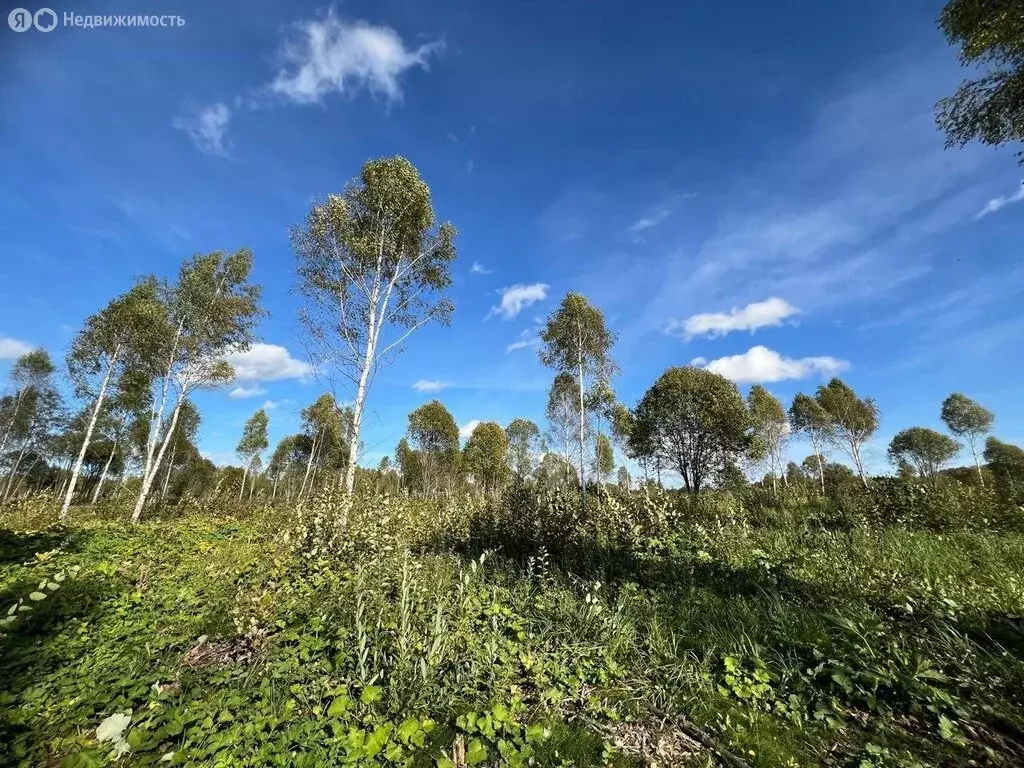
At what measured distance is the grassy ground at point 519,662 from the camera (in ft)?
9.87

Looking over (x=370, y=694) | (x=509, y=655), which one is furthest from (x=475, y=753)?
(x=509, y=655)

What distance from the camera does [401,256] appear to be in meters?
13.4

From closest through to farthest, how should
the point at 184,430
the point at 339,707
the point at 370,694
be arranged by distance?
the point at 339,707 < the point at 370,694 < the point at 184,430

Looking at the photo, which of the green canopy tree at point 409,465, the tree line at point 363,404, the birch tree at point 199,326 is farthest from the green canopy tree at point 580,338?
the green canopy tree at point 409,465

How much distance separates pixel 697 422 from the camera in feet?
77.5

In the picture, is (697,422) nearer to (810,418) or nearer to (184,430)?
(810,418)

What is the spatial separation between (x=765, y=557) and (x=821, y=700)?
398cm

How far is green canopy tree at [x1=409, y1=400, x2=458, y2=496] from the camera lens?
39812 millimetres

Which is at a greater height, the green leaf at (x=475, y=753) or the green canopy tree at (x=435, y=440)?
the green canopy tree at (x=435, y=440)

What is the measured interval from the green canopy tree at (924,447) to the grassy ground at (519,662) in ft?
185

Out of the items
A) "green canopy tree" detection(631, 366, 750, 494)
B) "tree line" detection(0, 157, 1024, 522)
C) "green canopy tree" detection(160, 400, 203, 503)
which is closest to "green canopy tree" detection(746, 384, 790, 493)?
"tree line" detection(0, 157, 1024, 522)

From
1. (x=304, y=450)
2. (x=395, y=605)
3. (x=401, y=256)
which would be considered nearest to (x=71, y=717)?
(x=395, y=605)

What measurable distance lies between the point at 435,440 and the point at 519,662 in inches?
1481

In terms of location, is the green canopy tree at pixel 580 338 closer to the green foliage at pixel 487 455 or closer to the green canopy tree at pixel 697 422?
the green canopy tree at pixel 697 422
